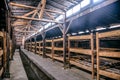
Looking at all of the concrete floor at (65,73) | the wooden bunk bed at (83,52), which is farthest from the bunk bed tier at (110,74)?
the concrete floor at (65,73)

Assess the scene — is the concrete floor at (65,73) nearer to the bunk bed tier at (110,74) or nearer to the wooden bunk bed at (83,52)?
the wooden bunk bed at (83,52)

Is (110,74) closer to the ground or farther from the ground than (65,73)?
farther from the ground

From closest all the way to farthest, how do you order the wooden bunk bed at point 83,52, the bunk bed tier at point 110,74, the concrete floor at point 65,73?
the bunk bed tier at point 110,74 → the wooden bunk bed at point 83,52 → the concrete floor at point 65,73

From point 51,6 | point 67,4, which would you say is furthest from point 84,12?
point 51,6

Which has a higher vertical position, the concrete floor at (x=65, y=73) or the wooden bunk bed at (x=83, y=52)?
the wooden bunk bed at (x=83, y=52)

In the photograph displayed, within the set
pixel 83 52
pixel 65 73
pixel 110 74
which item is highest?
pixel 83 52

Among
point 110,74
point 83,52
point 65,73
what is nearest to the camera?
point 110,74

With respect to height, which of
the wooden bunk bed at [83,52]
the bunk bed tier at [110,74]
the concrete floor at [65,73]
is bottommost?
the concrete floor at [65,73]

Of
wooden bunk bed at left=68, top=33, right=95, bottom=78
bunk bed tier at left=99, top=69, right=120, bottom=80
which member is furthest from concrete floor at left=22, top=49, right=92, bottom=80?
bunk bed tier at left=99, top=69, right=120, bottom=80

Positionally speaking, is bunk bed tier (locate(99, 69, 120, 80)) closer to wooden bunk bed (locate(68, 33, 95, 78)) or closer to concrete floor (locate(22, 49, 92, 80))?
wooden bunk bed (locate(68, 33, 95, 78))

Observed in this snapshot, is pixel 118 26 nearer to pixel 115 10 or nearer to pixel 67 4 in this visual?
pixel 115 10

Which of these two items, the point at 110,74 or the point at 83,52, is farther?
the point at 83,52

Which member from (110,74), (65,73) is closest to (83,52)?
(65,73)

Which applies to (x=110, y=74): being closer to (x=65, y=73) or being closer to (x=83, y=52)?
(x=83, y=52)
